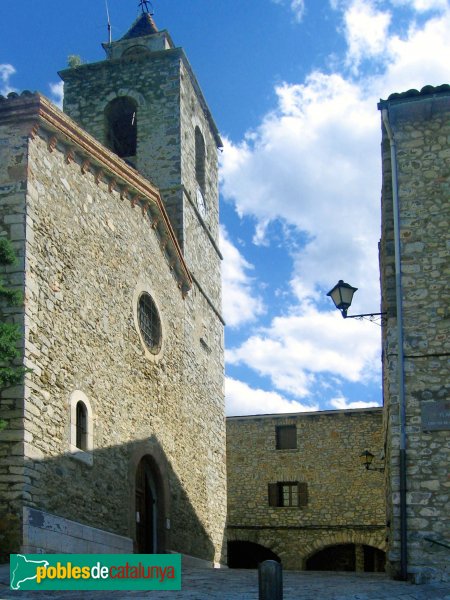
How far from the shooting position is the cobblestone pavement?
871cm

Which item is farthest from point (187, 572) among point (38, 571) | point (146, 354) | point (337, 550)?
point (337, 550)

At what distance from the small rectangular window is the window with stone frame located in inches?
46.2

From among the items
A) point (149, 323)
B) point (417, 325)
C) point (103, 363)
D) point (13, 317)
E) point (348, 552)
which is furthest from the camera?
point (348, 552)

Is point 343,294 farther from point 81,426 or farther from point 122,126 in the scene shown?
point 122,126

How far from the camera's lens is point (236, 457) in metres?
28.5

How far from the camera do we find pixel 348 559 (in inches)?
1125

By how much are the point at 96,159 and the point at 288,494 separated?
55.3 ft

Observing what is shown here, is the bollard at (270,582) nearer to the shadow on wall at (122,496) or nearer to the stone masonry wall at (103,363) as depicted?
the shadow on wall at (122,496)

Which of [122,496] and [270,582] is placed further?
[122,496]

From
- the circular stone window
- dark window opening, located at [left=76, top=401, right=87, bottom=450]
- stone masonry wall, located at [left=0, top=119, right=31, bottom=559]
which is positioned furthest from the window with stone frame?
stone masonry wall, located at [left=0, top=119, right=31, bottom=559]

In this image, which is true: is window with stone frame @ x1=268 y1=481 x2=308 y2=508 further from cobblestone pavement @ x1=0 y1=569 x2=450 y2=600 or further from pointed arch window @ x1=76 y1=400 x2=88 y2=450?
cobblestone pavement @ x1=0 y1=569 x2=450 y2=600

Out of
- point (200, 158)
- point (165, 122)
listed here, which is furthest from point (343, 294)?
point (200, 158)

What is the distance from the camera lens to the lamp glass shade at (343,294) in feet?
39.5

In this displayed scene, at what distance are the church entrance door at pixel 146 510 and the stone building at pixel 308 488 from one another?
12.6 meters
